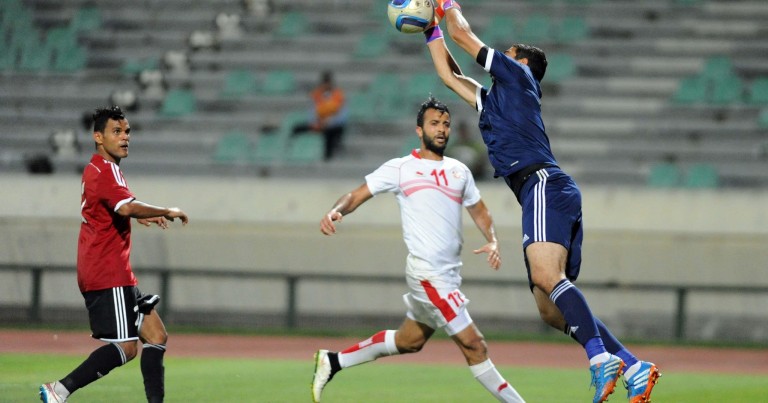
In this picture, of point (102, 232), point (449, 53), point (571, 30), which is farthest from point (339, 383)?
point (571, 30)

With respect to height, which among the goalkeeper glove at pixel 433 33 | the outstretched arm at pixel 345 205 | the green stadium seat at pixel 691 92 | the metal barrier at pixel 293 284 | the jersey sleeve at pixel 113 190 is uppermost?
the goalkeeper glove at pixel 433 33

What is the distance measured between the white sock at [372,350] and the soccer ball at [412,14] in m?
2.22

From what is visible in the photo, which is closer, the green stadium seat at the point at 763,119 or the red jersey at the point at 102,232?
the red jersey at the point at 102,232

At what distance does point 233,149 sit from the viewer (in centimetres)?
2136

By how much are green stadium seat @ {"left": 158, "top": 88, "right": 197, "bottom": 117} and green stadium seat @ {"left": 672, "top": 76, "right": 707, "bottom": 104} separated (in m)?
8.64

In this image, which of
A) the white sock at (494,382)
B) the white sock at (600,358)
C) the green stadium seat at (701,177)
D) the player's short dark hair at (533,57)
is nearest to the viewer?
the white sock at (600,358)

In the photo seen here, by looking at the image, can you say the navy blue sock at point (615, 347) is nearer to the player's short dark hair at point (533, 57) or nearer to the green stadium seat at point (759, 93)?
the player's short dark hair at point (533, 57)

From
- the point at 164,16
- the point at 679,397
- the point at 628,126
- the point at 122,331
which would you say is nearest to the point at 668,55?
the point at 628,126

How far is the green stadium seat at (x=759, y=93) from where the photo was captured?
21.3 meters

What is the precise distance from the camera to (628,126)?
21234 millimetres

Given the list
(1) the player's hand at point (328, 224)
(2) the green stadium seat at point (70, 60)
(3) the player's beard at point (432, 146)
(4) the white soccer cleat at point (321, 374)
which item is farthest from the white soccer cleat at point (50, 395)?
(2) the green stadium seat at point (70, 60)

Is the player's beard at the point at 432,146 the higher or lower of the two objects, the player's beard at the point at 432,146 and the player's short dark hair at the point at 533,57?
the lower

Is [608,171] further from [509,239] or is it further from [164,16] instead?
[164,16]

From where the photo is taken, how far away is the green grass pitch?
A: 10406mm
